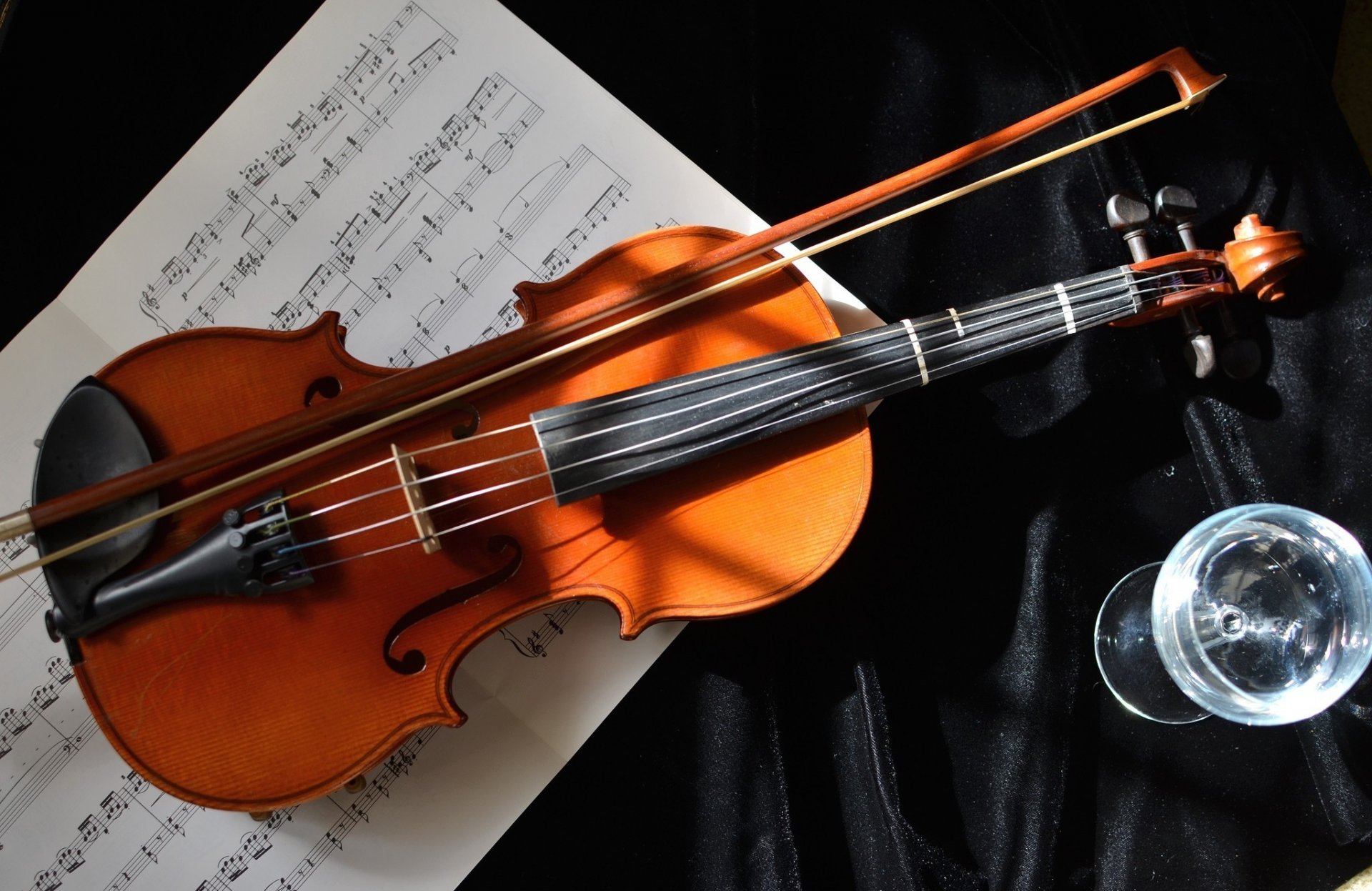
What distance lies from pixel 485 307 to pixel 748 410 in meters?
0.50

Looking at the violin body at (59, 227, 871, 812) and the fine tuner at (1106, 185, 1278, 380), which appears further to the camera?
the fine tuner at (1106, 185, 1278, 380)

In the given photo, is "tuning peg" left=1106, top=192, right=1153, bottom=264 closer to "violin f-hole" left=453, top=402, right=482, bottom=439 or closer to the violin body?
the violin body

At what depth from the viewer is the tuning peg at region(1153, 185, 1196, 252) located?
1277 mm

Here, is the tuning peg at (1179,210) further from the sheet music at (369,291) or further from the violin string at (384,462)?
the violin string at (384,462)

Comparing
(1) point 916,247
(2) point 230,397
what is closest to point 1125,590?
(1) point 916,247

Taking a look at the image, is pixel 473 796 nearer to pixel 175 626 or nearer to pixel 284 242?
pixel 175 626

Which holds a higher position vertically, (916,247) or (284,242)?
(284,242)

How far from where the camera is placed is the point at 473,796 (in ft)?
4.57

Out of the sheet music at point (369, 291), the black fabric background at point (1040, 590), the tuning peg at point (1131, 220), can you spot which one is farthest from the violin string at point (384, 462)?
the tuning peg at point (1131, 220)

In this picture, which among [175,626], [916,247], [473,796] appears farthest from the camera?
[916,247]

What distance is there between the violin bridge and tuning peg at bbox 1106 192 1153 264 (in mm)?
941

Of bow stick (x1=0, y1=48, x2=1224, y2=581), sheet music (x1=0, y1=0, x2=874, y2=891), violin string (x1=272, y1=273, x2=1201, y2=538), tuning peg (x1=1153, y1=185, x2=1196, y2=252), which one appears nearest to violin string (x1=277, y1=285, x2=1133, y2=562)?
violin string (x1=272, y1=273, x2=1201, y2=538)

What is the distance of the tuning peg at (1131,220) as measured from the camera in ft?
4.17

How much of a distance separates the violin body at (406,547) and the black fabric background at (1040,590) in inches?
11.0
